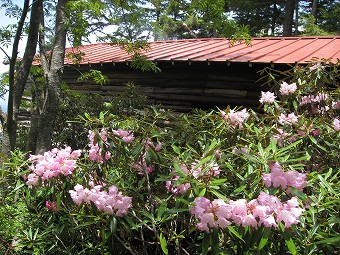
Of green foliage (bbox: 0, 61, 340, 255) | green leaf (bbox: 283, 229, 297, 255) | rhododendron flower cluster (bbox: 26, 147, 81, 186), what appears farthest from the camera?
rhododendron flower cluster (bbox: 26, 147, 81, 186)

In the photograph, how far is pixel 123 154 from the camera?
7.36 feet

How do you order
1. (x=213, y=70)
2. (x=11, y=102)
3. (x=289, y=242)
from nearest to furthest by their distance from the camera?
(x=289, y=242) < (x=11, y=102) < (x=213, y=70)

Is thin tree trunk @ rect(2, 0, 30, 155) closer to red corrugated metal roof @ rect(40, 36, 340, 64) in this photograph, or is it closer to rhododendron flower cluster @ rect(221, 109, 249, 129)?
red corrugated metal roof @ rect(40, 36, 340, 64)

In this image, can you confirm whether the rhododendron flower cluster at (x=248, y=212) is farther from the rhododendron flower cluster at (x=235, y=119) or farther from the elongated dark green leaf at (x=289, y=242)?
the rhododendron flower cluster at (x=235, y=119)

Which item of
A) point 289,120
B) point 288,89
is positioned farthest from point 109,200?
point 288,89

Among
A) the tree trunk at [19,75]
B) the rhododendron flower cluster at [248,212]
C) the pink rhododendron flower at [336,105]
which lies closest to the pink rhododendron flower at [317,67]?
the pink rhododendron flower at [336,105]

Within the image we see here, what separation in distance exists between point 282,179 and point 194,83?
5.98m

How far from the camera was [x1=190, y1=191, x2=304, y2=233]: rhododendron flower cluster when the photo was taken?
140cm

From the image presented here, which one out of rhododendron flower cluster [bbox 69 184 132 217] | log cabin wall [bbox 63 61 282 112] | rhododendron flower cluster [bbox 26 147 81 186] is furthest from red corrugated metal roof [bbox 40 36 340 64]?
rhododendron flower cluster [bbox 69 184 132 217]

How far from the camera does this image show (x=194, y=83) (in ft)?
24.2

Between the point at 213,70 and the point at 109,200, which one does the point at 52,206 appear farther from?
the point at 213,70

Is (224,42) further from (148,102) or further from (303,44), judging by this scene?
(148,102)

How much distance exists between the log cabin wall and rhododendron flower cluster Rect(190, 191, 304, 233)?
15.8ft

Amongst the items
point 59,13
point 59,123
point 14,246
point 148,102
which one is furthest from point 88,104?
point 14,246
